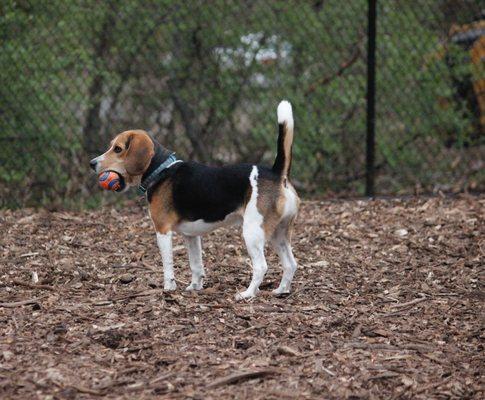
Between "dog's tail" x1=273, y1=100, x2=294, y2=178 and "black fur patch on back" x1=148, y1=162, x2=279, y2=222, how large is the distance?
0.06 m

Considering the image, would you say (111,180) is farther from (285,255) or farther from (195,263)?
(285,255)

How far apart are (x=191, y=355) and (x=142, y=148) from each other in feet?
5.36

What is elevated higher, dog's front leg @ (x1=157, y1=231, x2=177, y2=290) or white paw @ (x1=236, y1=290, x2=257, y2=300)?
dog's front leg @ (x1=157, y1=231, x2=177, y2=290)

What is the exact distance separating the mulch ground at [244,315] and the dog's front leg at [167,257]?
0.30 feet

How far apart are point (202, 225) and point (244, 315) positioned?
2.43 ft

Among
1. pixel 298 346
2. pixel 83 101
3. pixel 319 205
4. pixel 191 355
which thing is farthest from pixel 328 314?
pixel 83 101

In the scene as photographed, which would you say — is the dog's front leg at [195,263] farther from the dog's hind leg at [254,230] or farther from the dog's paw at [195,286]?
the dog's hind leg at [254,230]

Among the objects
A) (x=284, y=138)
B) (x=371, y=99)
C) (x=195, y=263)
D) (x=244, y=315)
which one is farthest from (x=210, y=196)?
(x=371, y=99)

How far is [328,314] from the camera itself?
17.6ft

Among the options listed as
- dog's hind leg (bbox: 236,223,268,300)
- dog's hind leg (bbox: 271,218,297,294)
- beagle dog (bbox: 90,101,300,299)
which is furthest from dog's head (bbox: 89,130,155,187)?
dog's hind leg (bbox: 271,218,297,294)

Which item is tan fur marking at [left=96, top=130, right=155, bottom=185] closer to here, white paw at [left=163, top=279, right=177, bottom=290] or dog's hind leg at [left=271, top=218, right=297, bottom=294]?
white paw at [left=163, top=279, right=177, bottom=290]

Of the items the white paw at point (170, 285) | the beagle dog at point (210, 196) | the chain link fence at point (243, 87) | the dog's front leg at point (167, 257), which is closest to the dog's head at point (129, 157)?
the beagle dog at point (210, 196)

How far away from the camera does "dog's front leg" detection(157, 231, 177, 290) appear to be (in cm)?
566

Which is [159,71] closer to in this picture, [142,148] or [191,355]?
[142,148]
